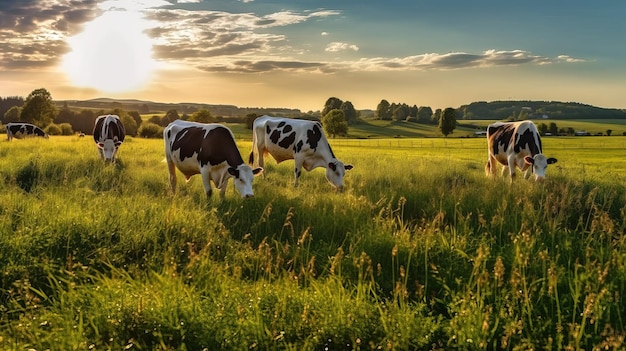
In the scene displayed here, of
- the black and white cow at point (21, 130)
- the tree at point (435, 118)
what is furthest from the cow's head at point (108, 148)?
the tree at point (435, 118)

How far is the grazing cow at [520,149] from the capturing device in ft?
41.3

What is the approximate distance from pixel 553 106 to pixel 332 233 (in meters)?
166

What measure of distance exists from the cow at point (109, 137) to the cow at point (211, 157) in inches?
277

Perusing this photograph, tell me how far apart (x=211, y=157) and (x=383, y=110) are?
116195mm

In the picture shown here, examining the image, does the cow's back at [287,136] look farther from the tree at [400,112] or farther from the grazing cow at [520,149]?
the tree at [400,112]

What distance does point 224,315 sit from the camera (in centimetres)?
402

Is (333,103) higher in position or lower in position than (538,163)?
higher

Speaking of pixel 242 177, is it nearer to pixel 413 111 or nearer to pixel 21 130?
pixel 21 130

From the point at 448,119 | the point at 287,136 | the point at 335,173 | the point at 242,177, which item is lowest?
the point at 335,173

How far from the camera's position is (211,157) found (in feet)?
32.1

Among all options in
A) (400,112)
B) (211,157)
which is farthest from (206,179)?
(400,112)

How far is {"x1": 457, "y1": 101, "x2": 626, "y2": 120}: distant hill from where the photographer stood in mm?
141000

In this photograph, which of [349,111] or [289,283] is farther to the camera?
[349,111]

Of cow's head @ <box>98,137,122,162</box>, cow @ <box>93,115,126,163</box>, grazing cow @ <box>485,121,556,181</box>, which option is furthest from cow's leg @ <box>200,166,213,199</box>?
cow's head @ <box>98,137,122,162</box>
